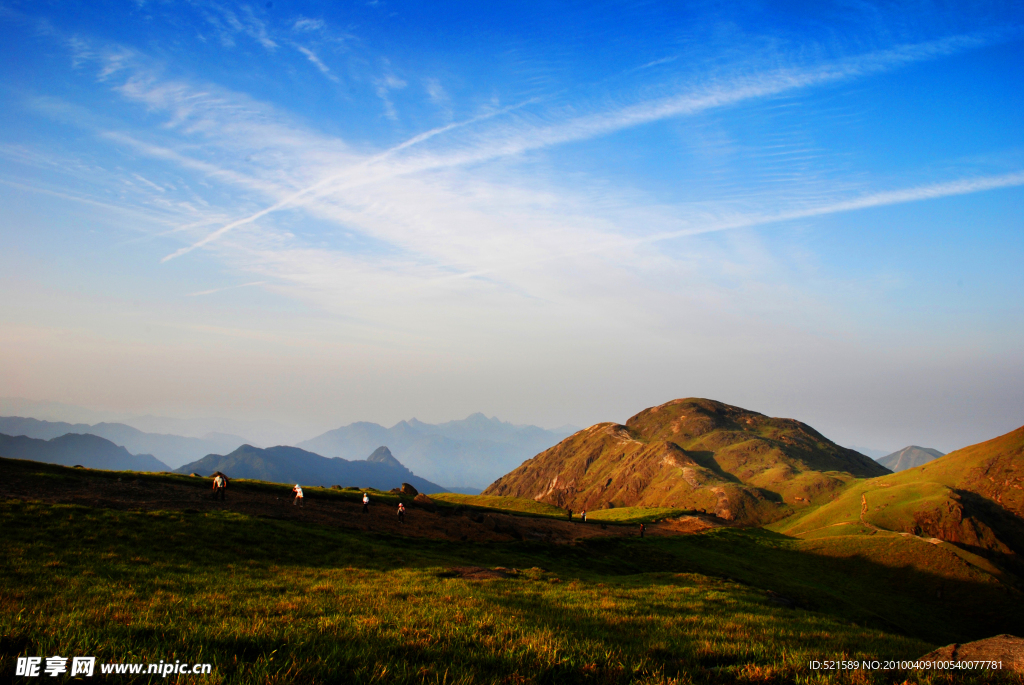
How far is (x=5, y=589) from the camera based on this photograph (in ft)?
45.2

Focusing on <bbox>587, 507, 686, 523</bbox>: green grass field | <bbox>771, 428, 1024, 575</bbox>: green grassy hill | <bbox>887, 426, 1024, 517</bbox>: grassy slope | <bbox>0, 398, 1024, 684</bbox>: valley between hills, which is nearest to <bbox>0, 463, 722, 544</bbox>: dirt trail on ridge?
<bbox>0, 398, 1024, 684</bbox>: valley between hills

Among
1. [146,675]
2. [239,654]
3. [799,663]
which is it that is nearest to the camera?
[146,675]

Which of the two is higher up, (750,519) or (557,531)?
(557,531)

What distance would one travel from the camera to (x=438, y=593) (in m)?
17.2

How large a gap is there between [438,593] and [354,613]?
16.1ft

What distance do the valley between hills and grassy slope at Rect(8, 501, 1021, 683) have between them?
0.26 ft

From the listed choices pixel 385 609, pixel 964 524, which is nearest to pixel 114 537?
pixel 385 609

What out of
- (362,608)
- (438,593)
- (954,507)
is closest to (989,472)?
(954,507)

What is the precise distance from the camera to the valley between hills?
7887mm

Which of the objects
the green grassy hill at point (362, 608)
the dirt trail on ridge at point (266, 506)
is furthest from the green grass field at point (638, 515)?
the green grassy hill at point (362, 608)

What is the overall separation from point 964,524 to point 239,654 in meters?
120

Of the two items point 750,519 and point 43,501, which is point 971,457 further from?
point 43,501

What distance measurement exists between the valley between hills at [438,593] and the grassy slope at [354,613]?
0.08 meters

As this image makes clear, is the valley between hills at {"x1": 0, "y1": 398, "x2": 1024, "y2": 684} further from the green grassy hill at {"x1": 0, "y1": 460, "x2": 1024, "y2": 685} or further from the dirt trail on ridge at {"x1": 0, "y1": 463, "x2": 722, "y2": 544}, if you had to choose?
the dirt trail on ridge at {"x1": 0, "y1": 463, "x2": 722, "y2": 544}
